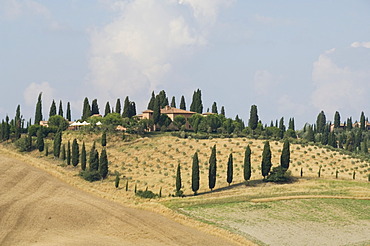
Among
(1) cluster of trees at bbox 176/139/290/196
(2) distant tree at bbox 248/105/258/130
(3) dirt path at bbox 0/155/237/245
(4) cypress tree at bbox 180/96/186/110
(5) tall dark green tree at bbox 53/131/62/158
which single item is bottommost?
(3) dirt path at bbox 0/155/237/245

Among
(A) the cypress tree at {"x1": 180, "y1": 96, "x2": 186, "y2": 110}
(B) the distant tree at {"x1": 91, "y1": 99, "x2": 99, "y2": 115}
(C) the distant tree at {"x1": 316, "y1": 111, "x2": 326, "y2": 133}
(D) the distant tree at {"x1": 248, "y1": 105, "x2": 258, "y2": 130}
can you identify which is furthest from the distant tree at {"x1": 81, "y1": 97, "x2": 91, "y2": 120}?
(C) the distant tree at {"x1": 316, "y1": 111, "x2": 326, "y2": 133}

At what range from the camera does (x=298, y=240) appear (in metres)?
46.5

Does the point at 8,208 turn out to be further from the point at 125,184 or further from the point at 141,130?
the point at 141,130

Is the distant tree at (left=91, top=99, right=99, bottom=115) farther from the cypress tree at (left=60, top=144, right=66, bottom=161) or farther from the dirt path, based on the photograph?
the dirt path

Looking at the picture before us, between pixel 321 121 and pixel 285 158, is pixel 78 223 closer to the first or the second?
pixel 285 158

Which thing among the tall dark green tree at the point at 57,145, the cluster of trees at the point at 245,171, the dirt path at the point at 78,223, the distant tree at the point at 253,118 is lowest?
the dirt path at the point at 78,223

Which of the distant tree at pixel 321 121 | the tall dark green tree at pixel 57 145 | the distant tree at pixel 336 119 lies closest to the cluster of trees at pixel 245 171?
the tall dark green tree at pixel 57 145

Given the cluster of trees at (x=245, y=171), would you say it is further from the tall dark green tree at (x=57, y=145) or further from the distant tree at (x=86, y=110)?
the distant tree at (x=86, y=110)

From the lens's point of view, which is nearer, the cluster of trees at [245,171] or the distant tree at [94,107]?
the cluster of trees at [245,171]

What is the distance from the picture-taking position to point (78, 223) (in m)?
47.9

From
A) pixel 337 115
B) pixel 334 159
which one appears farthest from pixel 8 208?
pixel 337 115

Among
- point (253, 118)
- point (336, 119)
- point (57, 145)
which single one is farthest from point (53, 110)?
point (336, 119)

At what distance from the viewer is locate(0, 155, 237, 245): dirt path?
42.5m

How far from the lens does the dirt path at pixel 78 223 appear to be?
42469 millimetres
